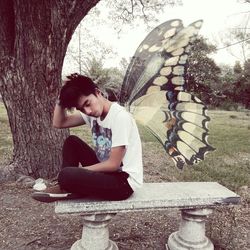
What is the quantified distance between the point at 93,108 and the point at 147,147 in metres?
5.50

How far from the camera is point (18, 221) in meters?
4.03

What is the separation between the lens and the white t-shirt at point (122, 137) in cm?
285

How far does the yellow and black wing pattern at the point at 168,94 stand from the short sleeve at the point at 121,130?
0.91 m

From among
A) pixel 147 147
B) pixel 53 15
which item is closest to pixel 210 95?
pixel 147 147

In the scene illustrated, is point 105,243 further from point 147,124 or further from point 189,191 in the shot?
point 147,124

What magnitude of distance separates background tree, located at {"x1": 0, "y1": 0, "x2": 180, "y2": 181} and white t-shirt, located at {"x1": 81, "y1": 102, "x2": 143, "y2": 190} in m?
1.87

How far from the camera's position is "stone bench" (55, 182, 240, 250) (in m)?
2.89

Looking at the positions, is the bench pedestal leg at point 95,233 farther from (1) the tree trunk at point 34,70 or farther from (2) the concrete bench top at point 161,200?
(1) the tree trunk at point 34,70

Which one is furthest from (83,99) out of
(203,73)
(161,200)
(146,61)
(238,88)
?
(203,73)

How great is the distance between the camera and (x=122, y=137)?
112 inches

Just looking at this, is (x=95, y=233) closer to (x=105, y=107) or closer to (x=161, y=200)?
(x=161, y=200)

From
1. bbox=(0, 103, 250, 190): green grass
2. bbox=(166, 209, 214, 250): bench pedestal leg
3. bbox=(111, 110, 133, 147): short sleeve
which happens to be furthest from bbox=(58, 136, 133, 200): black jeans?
bbox=(0, 103, 250, 190): green grass

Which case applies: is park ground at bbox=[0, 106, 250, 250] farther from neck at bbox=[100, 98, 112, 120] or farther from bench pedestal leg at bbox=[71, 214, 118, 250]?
neck at bbox=[100, 98, 112, 120]

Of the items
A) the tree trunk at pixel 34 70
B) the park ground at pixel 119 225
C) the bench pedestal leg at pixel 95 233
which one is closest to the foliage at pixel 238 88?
the park ground at pixel 119 225
